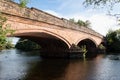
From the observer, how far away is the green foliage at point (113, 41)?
52.7m

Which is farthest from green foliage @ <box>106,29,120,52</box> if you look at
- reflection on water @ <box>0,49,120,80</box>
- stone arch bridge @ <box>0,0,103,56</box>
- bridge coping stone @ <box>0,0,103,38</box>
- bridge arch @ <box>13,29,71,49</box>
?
reflection on water @ <box>0,49,120,80</box>

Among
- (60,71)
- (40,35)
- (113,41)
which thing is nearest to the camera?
(60,71)

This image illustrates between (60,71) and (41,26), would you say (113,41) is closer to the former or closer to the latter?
(41,26)

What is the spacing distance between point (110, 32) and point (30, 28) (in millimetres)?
41195

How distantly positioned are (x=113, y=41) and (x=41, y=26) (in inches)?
1400

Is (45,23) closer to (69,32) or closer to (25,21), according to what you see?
A: (25,21)

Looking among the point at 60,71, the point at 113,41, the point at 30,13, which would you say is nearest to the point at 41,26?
the point at 30,13

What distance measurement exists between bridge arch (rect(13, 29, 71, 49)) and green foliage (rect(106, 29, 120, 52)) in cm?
2486

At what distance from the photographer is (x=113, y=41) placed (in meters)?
54.2

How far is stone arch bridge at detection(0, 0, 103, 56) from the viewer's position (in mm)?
17245

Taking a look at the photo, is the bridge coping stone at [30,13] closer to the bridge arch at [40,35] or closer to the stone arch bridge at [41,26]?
the stone arch bridge at [41,26]

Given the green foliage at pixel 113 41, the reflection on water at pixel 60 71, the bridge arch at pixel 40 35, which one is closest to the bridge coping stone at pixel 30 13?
the bridge arch at pixel 40 35

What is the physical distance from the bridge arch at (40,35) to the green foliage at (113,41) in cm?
2486

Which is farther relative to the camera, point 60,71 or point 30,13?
point 30,13
